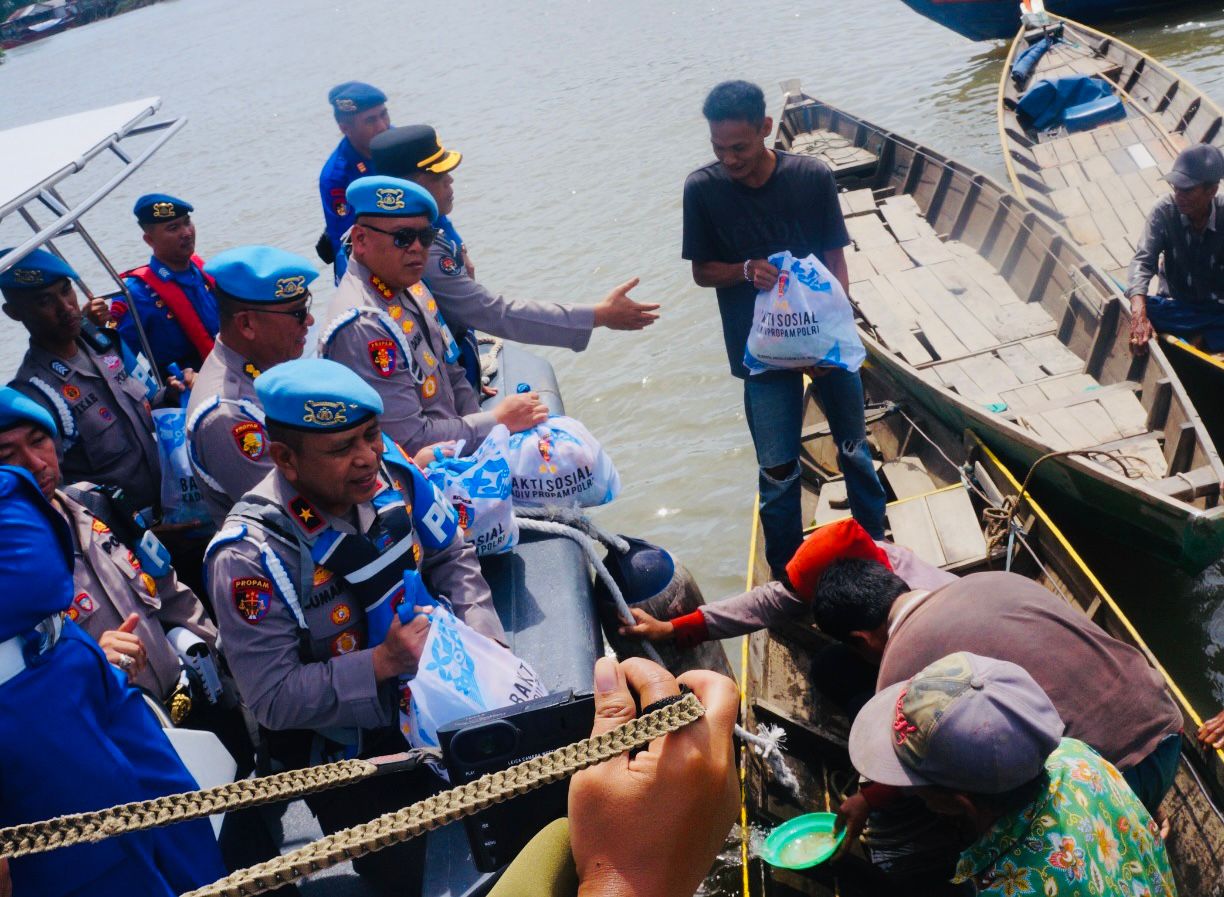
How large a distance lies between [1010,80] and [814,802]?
10.0 m

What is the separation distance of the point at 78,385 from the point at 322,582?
202 cm

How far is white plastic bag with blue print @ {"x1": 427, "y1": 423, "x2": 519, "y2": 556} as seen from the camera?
11.4ft

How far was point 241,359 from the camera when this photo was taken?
11.0ft

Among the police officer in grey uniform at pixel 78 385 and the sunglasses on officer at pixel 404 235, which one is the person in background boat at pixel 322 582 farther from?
the police officer in grey uniform at pixel 78 385

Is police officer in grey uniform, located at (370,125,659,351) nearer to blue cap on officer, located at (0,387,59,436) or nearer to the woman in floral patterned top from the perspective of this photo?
blue cap on officer, located at (0,387,59,436)

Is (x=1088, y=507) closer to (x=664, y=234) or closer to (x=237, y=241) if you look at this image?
(x=664, y=234)

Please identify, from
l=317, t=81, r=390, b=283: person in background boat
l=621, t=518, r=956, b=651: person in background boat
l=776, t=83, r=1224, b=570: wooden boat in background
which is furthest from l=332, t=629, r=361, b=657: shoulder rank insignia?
l=776, t=83, r=1224, b=570: wooden boat in background

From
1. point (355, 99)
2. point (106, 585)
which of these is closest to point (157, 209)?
point (355, 99)

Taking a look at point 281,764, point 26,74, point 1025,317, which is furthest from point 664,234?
point 26,74

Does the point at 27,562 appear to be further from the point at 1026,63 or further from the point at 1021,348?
the point at 1026,63

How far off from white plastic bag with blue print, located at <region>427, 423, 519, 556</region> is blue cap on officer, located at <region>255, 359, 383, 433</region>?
0.82 m

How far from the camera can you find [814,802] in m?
4.09

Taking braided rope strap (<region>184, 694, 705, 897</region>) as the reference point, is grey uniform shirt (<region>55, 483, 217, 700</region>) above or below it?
below

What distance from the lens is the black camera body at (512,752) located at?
1848 mm
